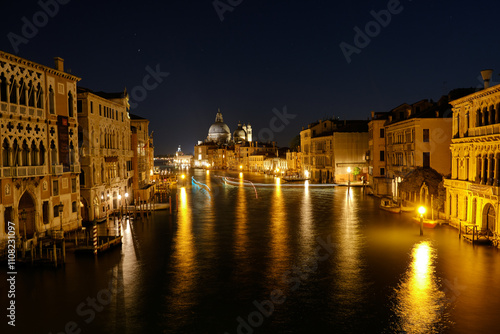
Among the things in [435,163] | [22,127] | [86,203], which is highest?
[22,127]

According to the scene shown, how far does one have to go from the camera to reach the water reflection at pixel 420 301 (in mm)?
14852

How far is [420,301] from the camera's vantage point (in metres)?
17.0

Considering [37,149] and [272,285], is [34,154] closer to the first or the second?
[37,149]

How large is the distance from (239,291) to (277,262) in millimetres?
5068

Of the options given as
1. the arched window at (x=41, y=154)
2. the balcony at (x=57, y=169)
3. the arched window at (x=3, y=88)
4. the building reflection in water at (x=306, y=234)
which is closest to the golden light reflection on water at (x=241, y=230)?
the building reflection in water at (x=306, y=234)

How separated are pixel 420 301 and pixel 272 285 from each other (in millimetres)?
6510

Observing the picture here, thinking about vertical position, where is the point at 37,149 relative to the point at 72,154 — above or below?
above

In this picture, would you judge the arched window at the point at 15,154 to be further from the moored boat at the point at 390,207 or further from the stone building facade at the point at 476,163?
the moored boat at the point at 390,207

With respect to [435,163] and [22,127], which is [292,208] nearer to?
[435,163]

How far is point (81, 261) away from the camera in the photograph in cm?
2359

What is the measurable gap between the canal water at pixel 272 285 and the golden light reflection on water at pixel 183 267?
91 millimetres

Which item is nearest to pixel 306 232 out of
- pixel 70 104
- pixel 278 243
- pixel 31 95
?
pixel 278 243

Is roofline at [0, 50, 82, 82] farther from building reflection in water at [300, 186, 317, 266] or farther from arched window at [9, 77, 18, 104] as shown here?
building reflection in water at [300, 186, 317, 266]

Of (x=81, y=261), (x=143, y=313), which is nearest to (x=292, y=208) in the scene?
(x=81, y=261)
